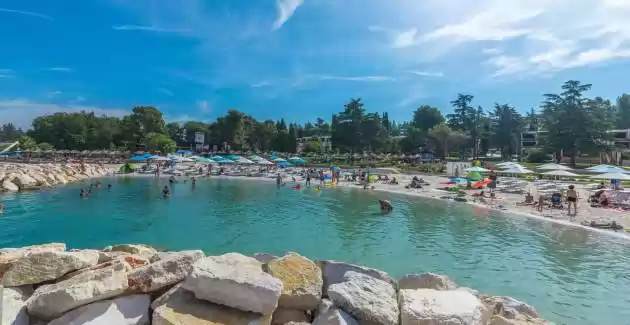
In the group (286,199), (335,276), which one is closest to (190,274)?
(335,276)

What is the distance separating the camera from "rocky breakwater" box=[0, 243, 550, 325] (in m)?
4.77

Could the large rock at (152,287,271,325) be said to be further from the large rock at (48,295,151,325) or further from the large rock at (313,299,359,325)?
the large rock at (313,299,359,325)

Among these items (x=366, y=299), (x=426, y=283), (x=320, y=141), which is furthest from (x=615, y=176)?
(x=320, y=141)

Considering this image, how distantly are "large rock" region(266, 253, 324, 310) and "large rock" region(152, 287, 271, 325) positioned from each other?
0.59 m

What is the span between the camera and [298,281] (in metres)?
5.50

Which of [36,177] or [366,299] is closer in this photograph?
[366,299]

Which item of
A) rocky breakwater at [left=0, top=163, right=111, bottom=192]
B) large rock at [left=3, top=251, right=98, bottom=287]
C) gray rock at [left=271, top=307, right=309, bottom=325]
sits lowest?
rocky breakwater at [left=0, top=163, right=111, bottom=192]

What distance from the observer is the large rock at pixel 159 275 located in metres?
5.22

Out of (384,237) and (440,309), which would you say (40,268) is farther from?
(384,237)

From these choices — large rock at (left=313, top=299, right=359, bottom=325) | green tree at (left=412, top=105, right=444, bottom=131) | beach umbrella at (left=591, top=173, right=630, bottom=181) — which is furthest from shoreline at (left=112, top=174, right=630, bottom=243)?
green tree at (left=412, top=105, right=444, bottom=131)

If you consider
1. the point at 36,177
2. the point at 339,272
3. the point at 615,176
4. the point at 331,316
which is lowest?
the point at 36,177

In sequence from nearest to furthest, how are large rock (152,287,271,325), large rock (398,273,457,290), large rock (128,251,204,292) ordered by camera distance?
large rock (152,287,271,325) < large rock (128,251,204,292) < large rock (398,273,457,290)

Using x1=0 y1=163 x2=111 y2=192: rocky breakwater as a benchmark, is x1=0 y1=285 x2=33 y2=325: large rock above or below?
above

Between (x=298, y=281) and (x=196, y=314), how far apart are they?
1485mm
